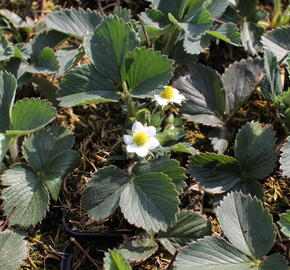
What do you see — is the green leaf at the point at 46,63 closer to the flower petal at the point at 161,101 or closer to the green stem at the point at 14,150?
the green stem at the point at 14,150

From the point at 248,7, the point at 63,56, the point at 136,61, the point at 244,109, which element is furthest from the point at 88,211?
the point at 248,7

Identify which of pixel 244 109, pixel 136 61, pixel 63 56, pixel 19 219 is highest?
pixel 136 61

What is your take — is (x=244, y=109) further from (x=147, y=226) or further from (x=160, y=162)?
(x=147, y=226)

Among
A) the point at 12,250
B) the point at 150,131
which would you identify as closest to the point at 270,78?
the point at 150,131

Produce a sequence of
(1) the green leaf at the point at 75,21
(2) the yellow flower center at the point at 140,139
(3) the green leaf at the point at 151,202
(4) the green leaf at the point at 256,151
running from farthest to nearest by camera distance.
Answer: (1) the green leaf at the point at 75,21 → (4) the green leaf at the point at 256,151 → (2) the yellow flower center at the point at 140,139 → (3) the green leaf at the point at 151,202

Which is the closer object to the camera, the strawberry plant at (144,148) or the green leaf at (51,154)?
the strawberry plant at (144,148)

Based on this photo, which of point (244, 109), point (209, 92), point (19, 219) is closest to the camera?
point (19, 219)

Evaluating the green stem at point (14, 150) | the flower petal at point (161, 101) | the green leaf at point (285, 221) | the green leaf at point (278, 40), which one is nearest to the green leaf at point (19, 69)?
the green stem at point (14, 150)
